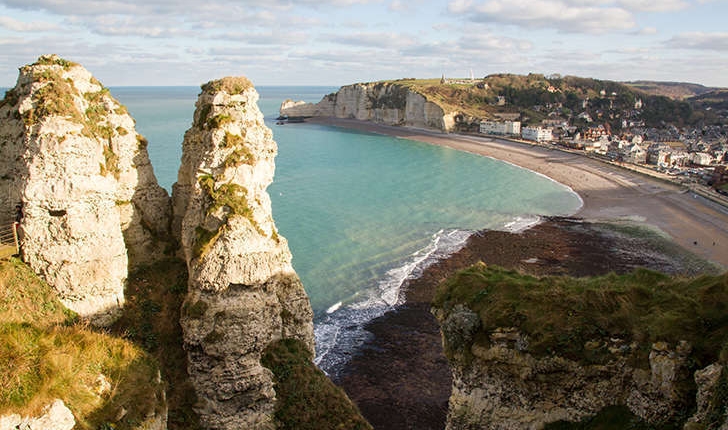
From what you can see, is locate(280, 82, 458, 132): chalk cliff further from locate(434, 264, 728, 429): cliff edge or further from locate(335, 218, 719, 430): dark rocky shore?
locate(434, 264, 728, 429): cliff edge

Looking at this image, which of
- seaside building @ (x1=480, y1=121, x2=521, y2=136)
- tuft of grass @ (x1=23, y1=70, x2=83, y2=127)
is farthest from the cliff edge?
seaside building @ (x1=480, y1=121, x2=521, y2=136)

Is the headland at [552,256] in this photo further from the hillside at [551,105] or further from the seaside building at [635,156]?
the hillside at [551,105]

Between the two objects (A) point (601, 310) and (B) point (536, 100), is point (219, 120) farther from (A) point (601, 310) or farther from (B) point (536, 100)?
(B) point (536, 100)

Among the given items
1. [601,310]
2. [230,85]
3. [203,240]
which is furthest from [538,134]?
[203,240]

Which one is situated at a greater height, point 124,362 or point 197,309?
point 197,309

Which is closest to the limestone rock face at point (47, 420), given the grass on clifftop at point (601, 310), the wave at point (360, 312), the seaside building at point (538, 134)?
the grass on clifftop at point (601, 310)

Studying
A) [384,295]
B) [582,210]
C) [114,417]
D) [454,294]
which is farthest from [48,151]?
[582,210]
